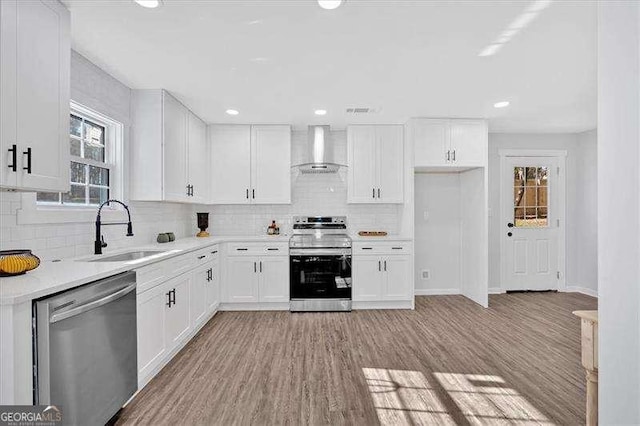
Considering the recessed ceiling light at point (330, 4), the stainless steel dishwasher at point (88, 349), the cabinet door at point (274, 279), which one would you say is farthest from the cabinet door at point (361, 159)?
the stainless steel dishwasher at point (88, 349)

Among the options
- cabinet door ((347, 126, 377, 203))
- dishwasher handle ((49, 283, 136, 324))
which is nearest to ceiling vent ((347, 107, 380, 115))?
cabinet door ((347, 126, 377, 203))

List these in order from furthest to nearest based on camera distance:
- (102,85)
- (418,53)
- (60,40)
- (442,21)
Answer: (102,85) → (418,53) → (442,21) → (60,40)

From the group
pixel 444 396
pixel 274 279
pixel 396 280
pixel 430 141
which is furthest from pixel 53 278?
pixel 430 141

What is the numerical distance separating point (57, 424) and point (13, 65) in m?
1.73

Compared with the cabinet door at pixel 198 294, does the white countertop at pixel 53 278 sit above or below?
above

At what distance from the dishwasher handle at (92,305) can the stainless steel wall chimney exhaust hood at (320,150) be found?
A: 2.98 meters

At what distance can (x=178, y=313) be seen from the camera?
3002mm

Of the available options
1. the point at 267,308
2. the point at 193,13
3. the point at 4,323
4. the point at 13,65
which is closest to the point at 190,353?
the point at 267,308

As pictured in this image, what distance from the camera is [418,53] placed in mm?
2611

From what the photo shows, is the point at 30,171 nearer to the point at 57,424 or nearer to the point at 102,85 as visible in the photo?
the point at 57,424

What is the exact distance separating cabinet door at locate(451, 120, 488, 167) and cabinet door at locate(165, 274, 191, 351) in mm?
3541

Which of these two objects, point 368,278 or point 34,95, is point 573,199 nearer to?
point 368,278

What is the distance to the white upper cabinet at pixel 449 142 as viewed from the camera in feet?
14.4

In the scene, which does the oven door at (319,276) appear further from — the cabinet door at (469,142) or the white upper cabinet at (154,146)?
the cabinet door at (469,142)
